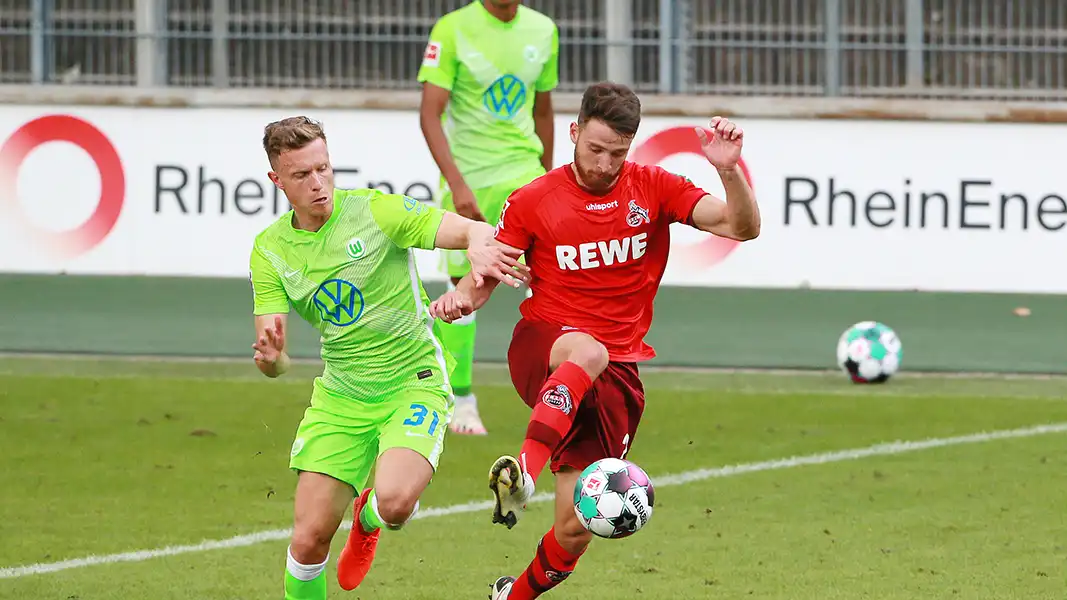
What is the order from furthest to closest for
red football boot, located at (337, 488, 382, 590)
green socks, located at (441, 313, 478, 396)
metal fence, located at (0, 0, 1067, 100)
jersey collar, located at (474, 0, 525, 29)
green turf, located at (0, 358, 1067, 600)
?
metal fence, located at (0, 0, 1067, 100), jersey collar, located at (474, 0, 525, 29), green socks, located at (441, 313, 478, 396), green turf, located at (0, 358, 1067, 600), red football boot, located at (337, 488, 382, 590)

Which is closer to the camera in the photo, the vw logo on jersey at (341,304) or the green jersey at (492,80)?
the vw logo on jersey at (341,304)

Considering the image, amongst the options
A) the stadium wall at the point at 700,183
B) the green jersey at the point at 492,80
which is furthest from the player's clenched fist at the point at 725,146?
the stadium wall at the point at 700,183

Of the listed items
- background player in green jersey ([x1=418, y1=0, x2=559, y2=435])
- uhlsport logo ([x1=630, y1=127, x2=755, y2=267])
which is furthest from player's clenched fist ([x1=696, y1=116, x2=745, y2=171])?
uhlsport logo ([x1=630, y1=127, x2=755, y2=267])

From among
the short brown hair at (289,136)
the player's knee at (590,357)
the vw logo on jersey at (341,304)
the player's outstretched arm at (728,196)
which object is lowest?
the player's knee at (590,357)

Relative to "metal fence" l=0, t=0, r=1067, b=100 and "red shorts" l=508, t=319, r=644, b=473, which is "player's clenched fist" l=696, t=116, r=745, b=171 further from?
"metal fence" l=0, t=0, r=1067, b=100

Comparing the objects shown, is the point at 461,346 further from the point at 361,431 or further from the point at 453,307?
the point at 453,307

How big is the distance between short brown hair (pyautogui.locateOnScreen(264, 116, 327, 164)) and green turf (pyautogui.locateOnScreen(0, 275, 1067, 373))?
19.2 ft

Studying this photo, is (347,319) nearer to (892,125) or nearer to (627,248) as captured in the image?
(627,248)

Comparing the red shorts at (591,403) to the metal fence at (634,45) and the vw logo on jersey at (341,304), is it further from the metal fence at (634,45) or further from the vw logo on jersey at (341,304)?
the metal fence at (634,45)

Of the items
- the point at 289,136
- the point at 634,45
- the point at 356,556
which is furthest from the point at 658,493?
the point at 634,45

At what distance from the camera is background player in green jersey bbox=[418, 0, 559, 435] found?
8773mm

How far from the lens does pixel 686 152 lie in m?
13.5

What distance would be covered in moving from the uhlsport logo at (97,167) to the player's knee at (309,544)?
29.0ft

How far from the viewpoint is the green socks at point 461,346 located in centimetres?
870
